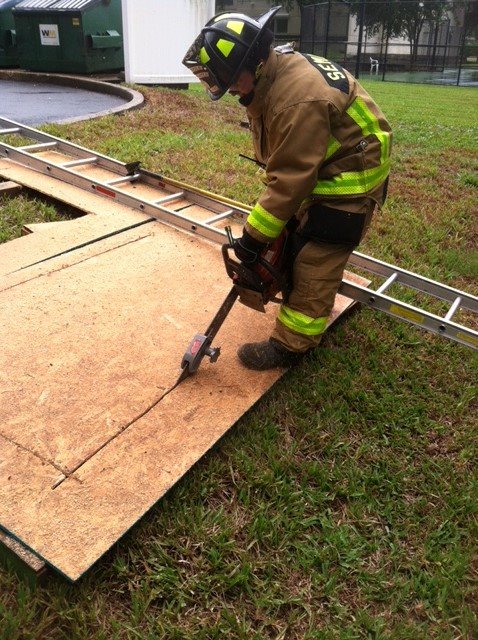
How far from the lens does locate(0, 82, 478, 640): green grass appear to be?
1.83m

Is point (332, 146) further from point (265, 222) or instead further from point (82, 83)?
point (82, 83)

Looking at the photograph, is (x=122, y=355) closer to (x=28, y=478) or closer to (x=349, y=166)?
(x=28, y=478)

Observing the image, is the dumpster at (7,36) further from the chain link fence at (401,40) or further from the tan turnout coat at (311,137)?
the chain link fence at (401,40)

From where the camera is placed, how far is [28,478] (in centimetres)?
209

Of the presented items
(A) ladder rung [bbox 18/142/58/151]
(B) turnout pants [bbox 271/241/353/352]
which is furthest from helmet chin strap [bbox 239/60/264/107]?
(A) ladder rung [bbox 18/142/58/151]

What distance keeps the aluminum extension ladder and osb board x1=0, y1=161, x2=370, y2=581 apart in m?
0.36

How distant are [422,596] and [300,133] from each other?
1814 millimetres

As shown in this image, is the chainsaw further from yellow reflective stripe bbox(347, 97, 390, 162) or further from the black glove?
yellow reflective stripe bbox(347, 97, 390, 162)

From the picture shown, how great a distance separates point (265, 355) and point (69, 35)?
35.2 feet

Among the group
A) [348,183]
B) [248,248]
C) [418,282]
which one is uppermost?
[348,183]

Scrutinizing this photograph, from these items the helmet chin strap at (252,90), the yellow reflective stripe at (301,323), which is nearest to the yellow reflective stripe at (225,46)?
the helmet chin strap at (252,90)

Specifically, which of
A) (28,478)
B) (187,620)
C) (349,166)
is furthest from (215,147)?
(187,620)

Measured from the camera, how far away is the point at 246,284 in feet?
8.81

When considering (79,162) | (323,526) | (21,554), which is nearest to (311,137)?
(323,526)
